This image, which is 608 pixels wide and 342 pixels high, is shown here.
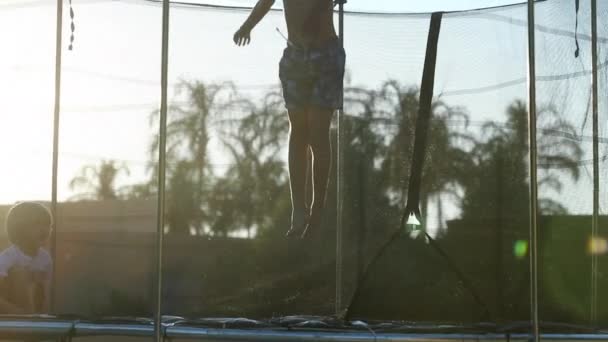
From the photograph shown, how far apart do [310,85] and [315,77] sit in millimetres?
42

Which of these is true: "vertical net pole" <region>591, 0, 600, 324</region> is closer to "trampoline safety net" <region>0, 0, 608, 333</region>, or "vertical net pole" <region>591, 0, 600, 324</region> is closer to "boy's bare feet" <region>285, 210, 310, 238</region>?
"trampoline safety net" <region>0, 0, 608, 333</region>

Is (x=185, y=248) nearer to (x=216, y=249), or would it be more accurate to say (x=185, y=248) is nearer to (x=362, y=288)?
(x=216, y=249)

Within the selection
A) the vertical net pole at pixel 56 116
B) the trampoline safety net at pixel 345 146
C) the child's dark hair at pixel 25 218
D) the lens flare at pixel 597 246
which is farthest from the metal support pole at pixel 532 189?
the vertical net pole at pixel 56 116

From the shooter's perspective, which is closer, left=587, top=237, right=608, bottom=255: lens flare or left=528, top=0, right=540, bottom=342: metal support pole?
left=528, top=0, right=540, bottom=342: metal support pole

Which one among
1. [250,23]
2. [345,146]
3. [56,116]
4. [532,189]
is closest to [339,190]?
[345,146]

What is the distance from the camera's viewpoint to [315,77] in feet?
11.6

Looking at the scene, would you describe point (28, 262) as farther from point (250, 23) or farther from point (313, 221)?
point (250, 23)

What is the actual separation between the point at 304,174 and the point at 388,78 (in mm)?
1040

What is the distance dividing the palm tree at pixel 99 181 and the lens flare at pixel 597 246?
8.20ft

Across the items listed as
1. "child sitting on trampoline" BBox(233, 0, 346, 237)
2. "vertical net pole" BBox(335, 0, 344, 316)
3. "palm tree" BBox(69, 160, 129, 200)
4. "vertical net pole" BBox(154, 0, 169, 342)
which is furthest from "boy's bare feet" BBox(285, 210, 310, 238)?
"palm tree" BBox(69, 160, 129, 200)

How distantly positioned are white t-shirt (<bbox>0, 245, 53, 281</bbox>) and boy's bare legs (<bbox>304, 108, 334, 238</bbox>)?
49.2 inches

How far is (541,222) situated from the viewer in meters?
4.11

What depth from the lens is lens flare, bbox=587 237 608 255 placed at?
3906 mm

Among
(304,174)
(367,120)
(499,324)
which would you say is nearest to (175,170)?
(367,120)
